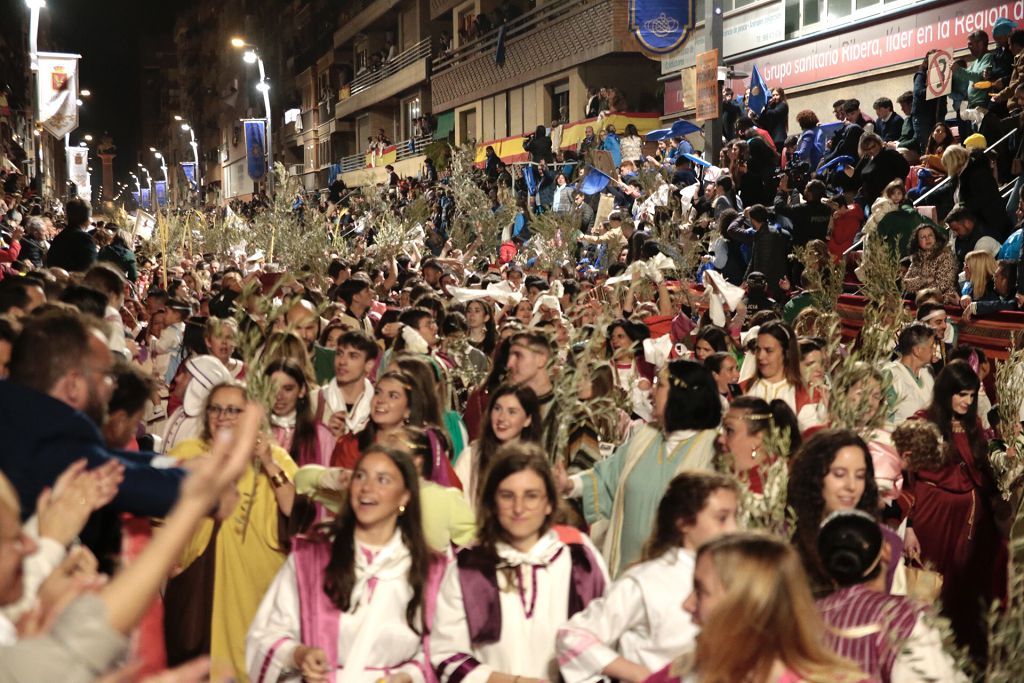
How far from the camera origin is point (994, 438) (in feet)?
28.3

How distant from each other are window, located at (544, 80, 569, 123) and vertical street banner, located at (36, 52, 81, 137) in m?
13.1

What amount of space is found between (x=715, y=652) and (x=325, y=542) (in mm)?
1802

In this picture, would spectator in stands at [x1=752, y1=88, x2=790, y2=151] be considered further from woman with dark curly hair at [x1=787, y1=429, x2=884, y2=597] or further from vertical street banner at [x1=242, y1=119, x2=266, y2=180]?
vertical street banner at [x1=242, y1=119, x2=266, y2=180]

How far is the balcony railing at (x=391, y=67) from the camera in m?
53.8

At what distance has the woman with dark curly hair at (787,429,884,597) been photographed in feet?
15.9

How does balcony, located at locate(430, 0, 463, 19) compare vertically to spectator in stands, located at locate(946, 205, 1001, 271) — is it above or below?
above

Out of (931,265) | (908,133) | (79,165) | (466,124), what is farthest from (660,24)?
(79,165)

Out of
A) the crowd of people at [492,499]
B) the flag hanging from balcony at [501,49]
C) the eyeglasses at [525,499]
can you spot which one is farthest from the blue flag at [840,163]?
the flag hanging from balcony at [501,49]

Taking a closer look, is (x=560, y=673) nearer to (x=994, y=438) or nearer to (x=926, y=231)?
(x=994, y=438)

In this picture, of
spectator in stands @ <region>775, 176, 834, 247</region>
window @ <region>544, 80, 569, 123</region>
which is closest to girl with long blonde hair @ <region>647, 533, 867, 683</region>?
spectator in stands @ <region>775, 176, 834, 247</region>

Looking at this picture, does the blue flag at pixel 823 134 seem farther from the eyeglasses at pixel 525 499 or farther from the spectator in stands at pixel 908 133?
the eyeglasses at pixel 525 499

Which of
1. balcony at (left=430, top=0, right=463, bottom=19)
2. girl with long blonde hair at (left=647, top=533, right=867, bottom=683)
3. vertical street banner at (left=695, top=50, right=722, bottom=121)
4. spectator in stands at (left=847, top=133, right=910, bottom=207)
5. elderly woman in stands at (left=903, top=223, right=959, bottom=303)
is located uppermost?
balcony at (left=430, top=0, right=463, bottom=19)

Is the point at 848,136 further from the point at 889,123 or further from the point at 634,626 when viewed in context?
the point at 634,626

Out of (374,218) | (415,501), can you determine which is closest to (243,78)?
(374,218)
